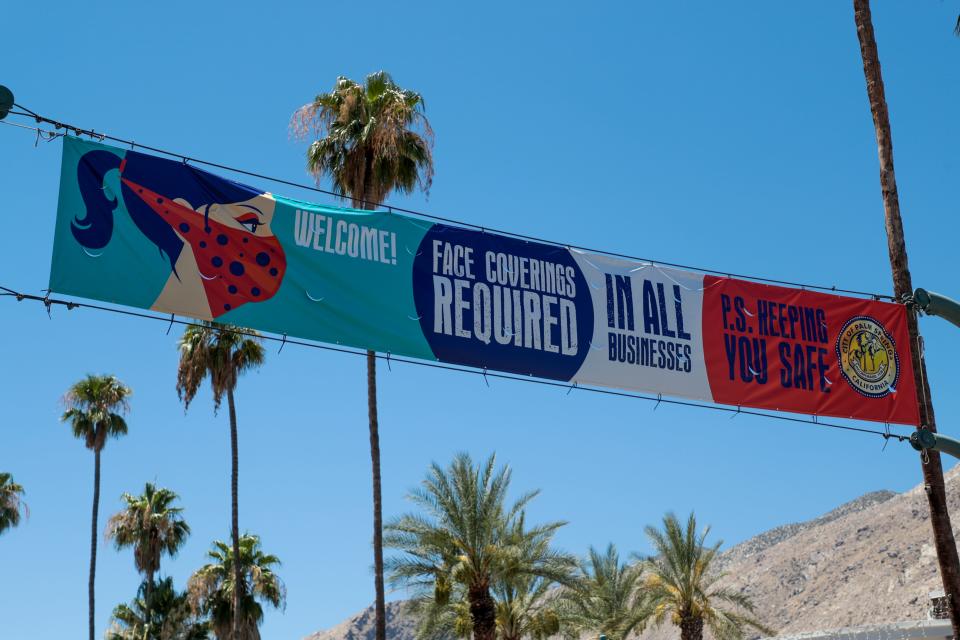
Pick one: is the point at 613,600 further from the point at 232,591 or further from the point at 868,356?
the point at 868,356

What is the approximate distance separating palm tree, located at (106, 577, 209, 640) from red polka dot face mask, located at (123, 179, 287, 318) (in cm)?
3556

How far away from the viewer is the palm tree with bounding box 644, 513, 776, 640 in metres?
45.7

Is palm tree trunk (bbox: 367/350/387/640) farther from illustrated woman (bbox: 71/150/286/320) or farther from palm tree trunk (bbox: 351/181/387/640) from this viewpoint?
illustrated woman (bbox: 71/150/286/320)

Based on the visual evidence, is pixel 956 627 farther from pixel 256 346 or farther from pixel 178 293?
pixel 256 346

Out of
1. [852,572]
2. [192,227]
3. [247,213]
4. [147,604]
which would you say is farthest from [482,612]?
[852,572]

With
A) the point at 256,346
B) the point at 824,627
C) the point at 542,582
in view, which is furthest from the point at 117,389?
the point at 824,627

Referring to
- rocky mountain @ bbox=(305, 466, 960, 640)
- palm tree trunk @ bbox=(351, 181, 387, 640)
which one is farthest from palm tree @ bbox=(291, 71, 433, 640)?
rocky mountain @ bbox=(305, 466, 960, 640)

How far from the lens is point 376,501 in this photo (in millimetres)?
30000

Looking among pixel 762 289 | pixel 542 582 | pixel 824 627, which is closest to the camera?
pixel 762 289

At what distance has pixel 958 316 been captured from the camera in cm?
1600

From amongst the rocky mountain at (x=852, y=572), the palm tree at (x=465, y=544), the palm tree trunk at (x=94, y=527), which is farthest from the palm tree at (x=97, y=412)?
the rocky mountain at (x=852, y=572)

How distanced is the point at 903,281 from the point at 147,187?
10667 mm

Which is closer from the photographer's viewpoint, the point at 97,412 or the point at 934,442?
the point at 934,442

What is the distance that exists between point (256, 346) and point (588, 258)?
29911mm
